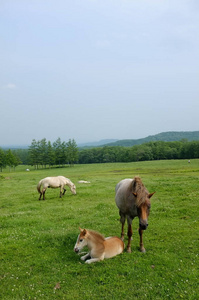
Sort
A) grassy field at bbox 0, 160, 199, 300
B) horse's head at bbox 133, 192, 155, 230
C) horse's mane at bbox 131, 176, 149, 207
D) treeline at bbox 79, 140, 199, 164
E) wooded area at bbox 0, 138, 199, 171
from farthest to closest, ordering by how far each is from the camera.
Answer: treeline at bbox 79, 140, 199, 164, wooded area at bbox 0, 138, 199, 171, horse's mane at bbox 131, 176, 149, 207, horse's head at bbox 133, 192, 155, 230, grassy field at bbox 0, 160, 199, 300

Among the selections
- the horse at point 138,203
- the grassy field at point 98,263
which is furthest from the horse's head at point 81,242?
the horse at point 138,203

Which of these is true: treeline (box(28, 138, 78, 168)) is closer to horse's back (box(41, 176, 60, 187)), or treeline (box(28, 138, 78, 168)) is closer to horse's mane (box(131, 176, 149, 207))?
horse's back (box(41, 176, 60, 187))

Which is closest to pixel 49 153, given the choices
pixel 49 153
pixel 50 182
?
pixel 49 153

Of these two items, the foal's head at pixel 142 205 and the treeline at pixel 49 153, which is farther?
the treeline at pixel 49 153

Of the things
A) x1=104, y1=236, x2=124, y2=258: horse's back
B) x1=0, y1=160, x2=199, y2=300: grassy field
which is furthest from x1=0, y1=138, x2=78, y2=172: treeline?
x1=104, y1=236, x2=124, y2=258: horse's back

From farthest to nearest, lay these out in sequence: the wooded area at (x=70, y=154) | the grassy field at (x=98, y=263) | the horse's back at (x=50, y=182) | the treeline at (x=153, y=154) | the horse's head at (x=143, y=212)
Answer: the treeline at (x=153, y=154) → the wooded area at (x=70, y=154) → the horse's back at (x=50, y=182) → the horse's head at (x=143, y=212) → the grassy field at (x=98, y=263)

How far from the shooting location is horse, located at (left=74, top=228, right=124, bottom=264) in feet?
26.0

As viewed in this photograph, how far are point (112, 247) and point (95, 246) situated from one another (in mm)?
722

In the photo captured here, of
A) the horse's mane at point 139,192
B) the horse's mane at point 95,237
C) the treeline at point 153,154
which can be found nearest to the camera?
the horse's mane at point 139,192

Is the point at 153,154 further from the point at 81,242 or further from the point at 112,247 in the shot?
the point at 81,242

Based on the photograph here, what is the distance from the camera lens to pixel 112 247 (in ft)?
27.4

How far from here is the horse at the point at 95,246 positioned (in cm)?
794

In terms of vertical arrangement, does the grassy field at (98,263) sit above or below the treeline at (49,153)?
below

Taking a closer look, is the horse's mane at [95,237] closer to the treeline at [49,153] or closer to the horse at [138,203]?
the horse at [138,203]
